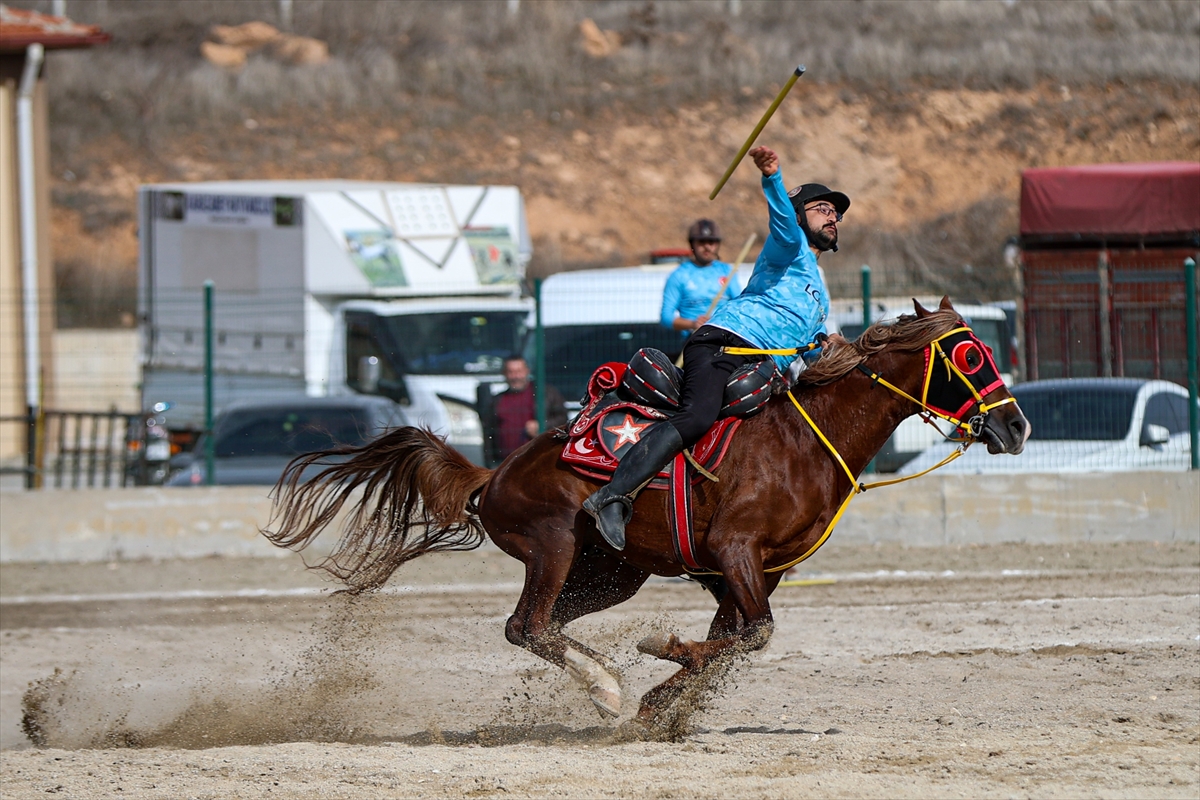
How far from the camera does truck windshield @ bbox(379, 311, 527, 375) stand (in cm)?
1529

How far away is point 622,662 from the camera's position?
806 centimetres

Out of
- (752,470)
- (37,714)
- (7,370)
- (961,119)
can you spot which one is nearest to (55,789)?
(37,714)

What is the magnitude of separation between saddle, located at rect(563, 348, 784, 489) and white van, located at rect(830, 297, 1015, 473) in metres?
6.60

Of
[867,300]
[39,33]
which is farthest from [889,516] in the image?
[39,33]

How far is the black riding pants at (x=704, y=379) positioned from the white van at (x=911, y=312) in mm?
6675

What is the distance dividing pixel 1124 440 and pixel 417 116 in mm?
26904

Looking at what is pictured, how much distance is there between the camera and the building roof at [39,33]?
22266 mm

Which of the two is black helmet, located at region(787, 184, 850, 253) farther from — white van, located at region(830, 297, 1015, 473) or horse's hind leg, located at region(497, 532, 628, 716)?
white van, located at region(830, 297, 1015, 473)

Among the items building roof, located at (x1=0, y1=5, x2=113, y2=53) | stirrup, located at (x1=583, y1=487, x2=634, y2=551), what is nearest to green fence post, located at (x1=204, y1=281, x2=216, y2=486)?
stirrup, located at (x1=583, y1=487, x2=634, y2=551)

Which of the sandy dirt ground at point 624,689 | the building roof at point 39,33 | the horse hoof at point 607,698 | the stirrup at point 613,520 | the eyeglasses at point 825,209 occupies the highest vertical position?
the building roof at point 39,33

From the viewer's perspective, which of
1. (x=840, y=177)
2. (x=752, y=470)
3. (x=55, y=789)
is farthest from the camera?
(x=840, y=177)

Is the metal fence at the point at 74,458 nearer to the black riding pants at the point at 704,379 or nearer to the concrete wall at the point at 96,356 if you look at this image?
the black riding pants at the point at 704,379

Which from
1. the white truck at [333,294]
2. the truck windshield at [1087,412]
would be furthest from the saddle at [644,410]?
the truck windshield at [1087,412]

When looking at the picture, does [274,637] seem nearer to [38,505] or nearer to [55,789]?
[55,789]
